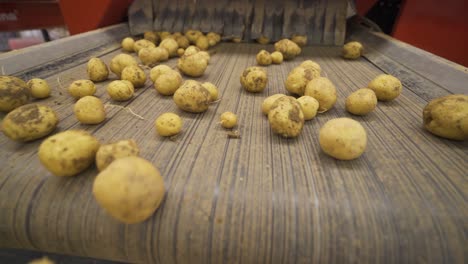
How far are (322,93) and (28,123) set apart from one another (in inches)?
37.2

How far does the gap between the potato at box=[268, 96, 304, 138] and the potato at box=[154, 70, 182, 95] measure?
0.48m

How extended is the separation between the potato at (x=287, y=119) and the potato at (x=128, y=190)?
1.34 feet

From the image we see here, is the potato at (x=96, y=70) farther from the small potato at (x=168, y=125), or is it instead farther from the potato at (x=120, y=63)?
the small potato at (x=168, y=125)

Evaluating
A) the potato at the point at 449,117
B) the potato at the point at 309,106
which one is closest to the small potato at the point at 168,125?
the potato at the point at 309,106

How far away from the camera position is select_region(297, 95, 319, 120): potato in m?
0.87

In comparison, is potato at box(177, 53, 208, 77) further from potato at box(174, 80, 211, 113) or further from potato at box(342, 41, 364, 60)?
potato at box(342, 41, 364, 60)

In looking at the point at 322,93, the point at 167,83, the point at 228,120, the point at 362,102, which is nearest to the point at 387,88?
the point at 362,102

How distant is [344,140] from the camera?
26.2 inches

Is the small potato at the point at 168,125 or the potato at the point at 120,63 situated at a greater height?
the potato at the point at 120,63

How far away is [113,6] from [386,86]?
2.06 meters

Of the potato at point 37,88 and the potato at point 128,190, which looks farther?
the potato at point 37,88

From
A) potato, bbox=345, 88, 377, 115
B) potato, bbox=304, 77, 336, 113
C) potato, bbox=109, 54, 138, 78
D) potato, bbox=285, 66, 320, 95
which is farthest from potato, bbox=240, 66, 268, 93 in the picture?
potato, bbox=109, 54, 138, 78

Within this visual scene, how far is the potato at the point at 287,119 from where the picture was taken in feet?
2.50

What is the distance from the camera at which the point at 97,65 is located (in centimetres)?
117
